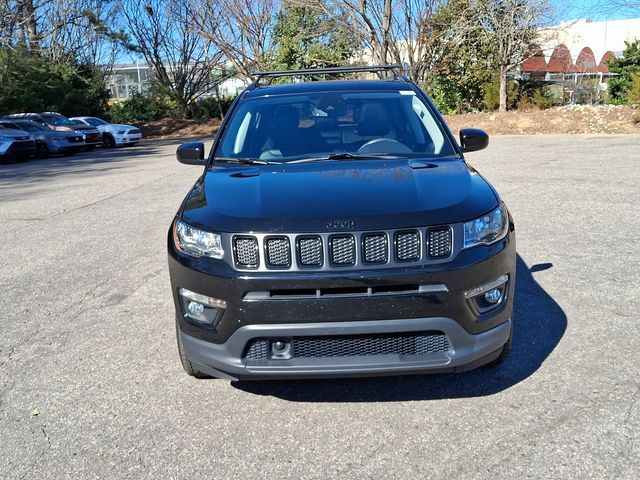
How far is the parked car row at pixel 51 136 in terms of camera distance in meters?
20.1

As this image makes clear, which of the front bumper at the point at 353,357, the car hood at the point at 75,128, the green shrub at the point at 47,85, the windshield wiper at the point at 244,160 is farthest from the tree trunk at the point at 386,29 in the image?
the front bumper at the point at 353,357

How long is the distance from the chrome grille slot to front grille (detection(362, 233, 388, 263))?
215 mm

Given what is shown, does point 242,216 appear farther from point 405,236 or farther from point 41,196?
point 41,196

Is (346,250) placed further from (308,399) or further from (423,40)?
(423,40)

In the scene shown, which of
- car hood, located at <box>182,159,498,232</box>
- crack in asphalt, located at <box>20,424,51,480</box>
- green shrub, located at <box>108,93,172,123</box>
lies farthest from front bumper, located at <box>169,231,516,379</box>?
green shrub, located at <box>108,93,172,123</box>

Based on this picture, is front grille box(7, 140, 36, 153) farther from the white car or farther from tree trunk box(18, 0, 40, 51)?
tree trunk box(18, 0, 40, 51)

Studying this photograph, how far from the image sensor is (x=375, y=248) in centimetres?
289

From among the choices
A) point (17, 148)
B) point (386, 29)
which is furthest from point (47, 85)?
point (386, 29)

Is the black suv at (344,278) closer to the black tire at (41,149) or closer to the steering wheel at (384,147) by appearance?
the steering wheel at (384,147)

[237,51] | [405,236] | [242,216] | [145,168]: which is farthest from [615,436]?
[237,51]

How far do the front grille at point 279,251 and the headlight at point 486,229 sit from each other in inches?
34.5

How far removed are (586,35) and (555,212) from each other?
48.3 m

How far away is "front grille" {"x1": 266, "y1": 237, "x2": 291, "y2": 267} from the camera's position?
114 inches

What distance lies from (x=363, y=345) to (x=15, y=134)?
20.8 meters
